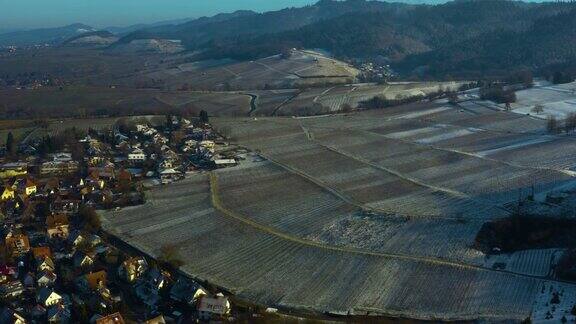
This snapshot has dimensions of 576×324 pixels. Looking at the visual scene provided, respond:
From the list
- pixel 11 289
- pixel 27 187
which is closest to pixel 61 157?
pixel 27 187

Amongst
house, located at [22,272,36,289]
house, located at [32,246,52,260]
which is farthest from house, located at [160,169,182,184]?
house, located at [22,272,36,289]

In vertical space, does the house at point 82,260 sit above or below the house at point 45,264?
below

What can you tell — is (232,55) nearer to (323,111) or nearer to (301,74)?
(301,74)

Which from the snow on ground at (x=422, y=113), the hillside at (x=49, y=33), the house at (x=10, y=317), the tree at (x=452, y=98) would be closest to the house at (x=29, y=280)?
the house at (x=10, y=317)

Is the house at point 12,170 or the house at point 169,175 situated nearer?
the house at point 169,175

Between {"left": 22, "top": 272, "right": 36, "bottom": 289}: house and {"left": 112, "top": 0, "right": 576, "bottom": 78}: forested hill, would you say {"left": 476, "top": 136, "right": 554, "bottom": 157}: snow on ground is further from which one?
{"left": 112, "top": 0, "right": 576, "bottom": 78}: forested hill

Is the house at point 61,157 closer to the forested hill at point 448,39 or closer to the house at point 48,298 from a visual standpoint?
the house at point 48,298

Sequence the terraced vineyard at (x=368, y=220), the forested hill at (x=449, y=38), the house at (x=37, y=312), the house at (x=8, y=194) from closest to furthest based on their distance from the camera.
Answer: the house at (x=37, y=312)
the terraced vineyard at (x=368, y=220)
the house at (x=8, y=194)
the forested hill at (x=449, y=38)
